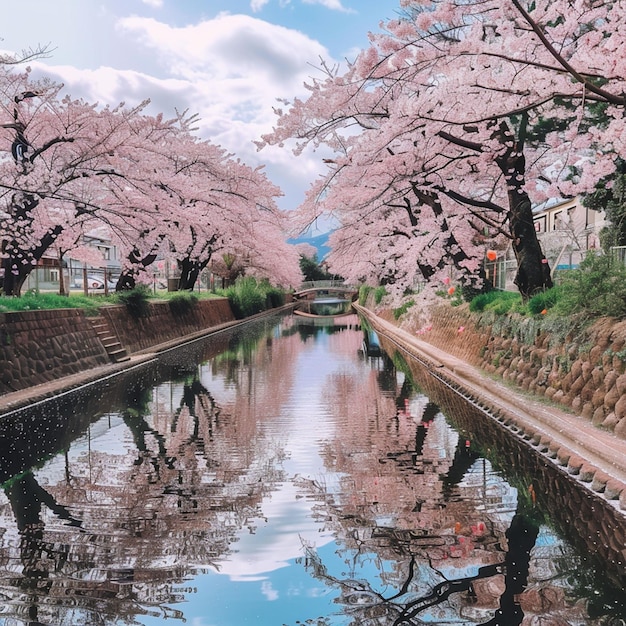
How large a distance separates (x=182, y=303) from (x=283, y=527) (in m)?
25.6

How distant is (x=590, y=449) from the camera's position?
24.8ft

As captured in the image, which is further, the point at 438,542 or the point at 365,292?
the point at 365,292

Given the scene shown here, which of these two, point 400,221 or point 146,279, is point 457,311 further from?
point 146,279

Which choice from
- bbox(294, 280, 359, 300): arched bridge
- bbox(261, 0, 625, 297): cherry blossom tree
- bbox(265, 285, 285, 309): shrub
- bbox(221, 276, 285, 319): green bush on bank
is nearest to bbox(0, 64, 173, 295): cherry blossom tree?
bbox(261, 0, 625, 297): cherry blossom tree

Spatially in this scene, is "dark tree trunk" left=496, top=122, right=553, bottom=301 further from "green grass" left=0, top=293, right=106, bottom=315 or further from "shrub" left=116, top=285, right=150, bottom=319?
"shrub" left=116, top=285, right=150, bottom=319

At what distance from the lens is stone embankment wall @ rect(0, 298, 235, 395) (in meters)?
13.2

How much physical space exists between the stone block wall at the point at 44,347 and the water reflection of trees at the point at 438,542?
7.65 metres

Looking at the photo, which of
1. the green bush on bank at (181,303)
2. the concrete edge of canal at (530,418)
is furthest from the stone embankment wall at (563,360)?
the green bush on bank at (181,303)

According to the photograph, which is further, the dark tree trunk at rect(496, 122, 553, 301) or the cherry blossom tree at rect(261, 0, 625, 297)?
the dark tree trunk at rect(496, 122, 553, 301)

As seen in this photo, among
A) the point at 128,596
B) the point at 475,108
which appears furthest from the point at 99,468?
the point at 475,108

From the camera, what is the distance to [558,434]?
8602mm

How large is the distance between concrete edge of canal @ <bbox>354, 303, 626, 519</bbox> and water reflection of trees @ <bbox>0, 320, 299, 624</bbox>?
11.1ft

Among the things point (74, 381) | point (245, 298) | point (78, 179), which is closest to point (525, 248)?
point (74, 381)

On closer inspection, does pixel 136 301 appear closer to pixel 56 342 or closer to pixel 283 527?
pixel 56 342
